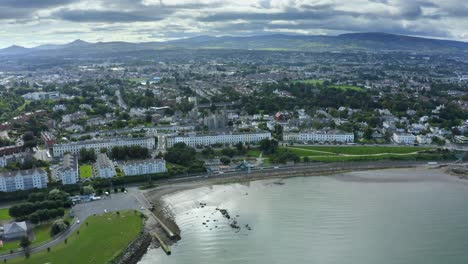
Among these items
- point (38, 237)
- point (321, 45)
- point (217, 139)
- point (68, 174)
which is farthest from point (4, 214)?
point (321, 45)

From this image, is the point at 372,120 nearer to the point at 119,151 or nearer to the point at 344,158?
the point at 344,158

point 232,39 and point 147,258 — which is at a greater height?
point 232,39

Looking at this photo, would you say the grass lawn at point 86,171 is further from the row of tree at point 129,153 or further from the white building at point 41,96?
the white building at point 41,96

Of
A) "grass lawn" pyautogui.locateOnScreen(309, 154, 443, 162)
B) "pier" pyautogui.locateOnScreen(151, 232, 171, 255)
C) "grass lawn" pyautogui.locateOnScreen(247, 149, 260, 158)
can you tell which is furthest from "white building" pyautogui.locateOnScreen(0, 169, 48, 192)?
"grass lawn" pyautogui.locateOnScreen(309, 154, 443, 162)

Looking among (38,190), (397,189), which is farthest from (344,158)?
(38,190)

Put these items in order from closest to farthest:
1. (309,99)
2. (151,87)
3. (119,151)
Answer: (119,151) < (309,99) < (151,87)

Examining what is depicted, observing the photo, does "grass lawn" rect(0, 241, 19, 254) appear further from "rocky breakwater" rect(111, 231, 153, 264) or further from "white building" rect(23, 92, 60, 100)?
"white building" rect(23, 92, 60, 100)

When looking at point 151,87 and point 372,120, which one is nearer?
point 372,120
